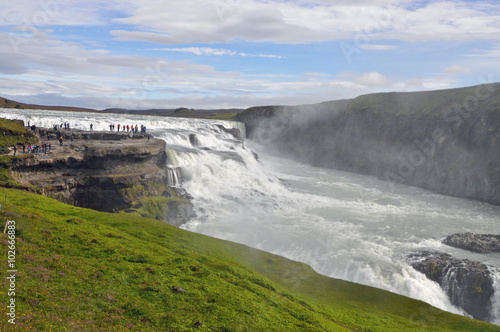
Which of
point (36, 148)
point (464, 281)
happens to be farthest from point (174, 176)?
point (464, 281)

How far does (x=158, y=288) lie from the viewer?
20.4 metres

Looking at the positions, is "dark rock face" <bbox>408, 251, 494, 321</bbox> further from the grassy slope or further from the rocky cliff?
the rocky cliff

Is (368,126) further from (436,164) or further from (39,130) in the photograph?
(39,130)

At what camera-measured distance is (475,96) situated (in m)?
88.7

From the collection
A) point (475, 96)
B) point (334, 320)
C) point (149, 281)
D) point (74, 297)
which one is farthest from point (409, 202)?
point (74, 297)

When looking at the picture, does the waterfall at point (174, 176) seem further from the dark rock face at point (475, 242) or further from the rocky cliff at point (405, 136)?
the rocky cliff at point (405, 136)

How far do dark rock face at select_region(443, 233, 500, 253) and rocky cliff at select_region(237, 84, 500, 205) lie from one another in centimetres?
3045

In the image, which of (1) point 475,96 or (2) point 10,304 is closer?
(2) point 10,304

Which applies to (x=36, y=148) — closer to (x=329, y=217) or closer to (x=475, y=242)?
(x=329, y=217)

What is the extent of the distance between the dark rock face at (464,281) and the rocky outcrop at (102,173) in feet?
109

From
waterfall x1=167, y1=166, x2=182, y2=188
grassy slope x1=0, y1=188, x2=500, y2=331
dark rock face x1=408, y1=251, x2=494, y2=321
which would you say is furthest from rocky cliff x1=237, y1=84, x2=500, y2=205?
waterfall x1=167, y1=166, x2=182, y2=188

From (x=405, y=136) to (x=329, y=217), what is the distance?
54.4 metres

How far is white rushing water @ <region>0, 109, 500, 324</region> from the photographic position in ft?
123

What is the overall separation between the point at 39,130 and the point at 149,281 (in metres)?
43.3
